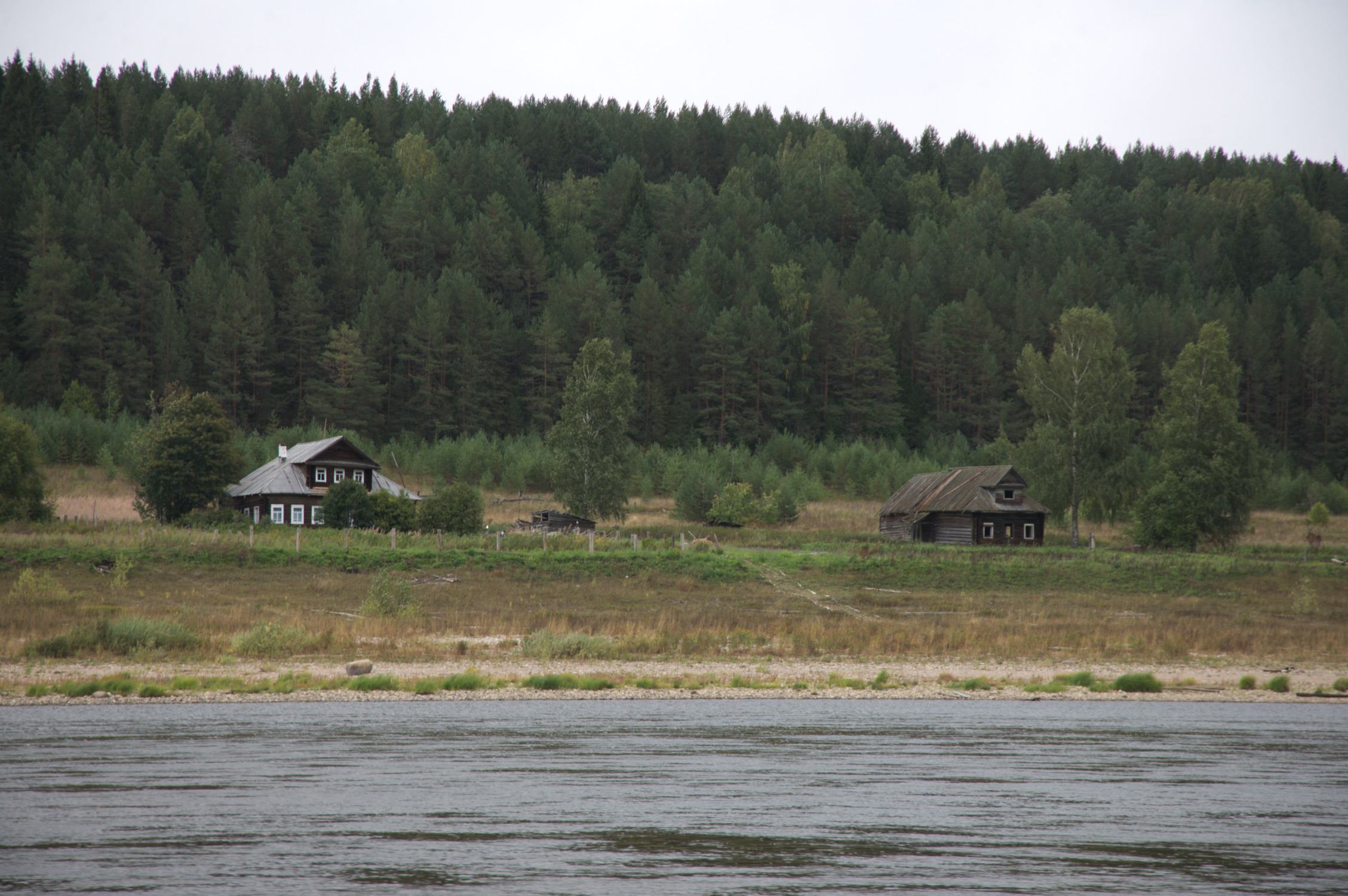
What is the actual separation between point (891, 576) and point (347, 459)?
123 feet

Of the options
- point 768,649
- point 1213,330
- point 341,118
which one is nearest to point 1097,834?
point 768,649

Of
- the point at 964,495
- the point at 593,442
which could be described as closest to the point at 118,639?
the point at 593,442

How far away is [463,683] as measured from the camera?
24891 millimetres

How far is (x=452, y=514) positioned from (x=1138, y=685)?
39700 mm

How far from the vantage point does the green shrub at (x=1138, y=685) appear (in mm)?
25891

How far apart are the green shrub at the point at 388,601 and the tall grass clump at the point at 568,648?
6.88 meters

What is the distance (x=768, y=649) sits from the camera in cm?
3153

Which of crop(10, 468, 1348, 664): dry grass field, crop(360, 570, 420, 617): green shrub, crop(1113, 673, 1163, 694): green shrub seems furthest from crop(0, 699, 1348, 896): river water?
crop(360, 570, 420, 617): green shrub

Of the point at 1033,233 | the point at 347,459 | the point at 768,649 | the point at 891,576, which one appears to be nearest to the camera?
the point at 768,649

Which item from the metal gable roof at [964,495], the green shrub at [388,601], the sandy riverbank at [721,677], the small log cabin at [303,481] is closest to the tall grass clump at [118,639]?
the sandy riverbank at [721,677]

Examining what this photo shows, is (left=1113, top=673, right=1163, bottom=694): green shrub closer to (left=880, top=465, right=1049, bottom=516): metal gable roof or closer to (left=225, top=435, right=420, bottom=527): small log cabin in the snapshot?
(left=880, top=465, right=1049, bottom=516): metal gable roof

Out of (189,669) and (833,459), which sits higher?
(833,459)

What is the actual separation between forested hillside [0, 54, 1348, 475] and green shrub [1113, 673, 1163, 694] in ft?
263

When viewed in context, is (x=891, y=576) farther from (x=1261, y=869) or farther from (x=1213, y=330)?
(x=1261, y=869)
